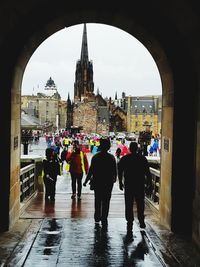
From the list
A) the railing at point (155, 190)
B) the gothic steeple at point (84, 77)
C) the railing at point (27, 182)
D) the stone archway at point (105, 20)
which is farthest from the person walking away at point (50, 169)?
the gothic steeple at point (84, 77)

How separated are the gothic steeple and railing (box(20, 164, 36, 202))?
9972 cm

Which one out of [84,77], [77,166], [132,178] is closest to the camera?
[132,178]

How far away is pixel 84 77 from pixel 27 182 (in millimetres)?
106805

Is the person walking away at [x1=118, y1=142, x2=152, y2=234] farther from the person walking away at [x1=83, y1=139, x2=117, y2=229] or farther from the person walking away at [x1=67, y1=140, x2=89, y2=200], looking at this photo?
the person walking away at [x1=67, y1=140, x2=89, y2=200]

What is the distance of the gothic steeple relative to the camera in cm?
11419

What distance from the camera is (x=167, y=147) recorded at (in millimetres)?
9133

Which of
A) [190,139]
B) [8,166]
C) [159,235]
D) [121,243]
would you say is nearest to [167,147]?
[190,139]

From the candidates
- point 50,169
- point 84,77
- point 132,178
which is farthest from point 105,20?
point 84,77

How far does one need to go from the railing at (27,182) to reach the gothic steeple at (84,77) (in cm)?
9972

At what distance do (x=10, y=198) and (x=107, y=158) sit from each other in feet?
6.74

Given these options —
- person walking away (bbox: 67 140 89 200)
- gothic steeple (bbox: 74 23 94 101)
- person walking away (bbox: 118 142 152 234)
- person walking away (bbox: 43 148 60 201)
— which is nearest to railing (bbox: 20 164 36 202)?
person walking away (bbox: 43 148 60 201)

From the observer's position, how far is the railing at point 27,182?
35.5ft

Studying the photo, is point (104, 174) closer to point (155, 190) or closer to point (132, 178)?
point (132, 178)

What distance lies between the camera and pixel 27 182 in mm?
11805
